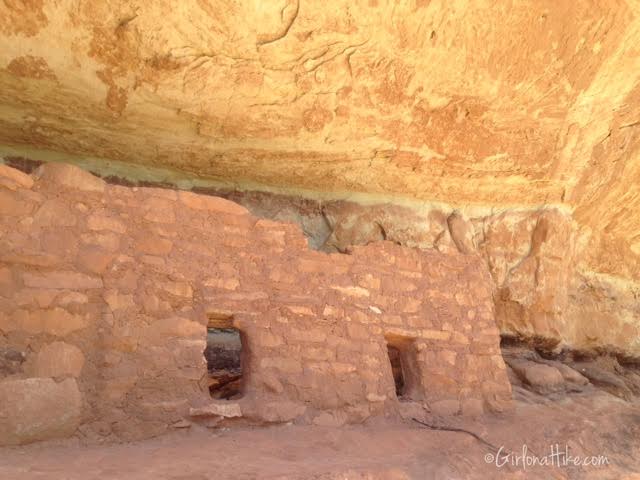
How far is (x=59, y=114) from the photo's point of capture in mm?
4520

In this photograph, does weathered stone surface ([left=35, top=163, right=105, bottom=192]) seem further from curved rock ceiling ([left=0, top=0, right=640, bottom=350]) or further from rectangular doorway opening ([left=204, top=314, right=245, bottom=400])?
rectangular doorway opening ([left=204, top=314, right=245, bottom=400])

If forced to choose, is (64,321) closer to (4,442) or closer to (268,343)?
(4,442)

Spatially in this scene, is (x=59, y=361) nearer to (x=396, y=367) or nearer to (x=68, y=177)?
(x=68, y=177)

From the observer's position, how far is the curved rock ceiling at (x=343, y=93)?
4.06 m

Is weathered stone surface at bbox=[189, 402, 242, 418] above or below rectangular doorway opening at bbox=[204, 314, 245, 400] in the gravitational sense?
below

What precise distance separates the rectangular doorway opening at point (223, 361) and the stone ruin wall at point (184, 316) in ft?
3.53

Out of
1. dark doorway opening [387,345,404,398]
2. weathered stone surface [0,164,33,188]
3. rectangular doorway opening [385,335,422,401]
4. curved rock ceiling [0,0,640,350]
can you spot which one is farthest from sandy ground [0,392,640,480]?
curved rock ceiling [0,0,640,350]

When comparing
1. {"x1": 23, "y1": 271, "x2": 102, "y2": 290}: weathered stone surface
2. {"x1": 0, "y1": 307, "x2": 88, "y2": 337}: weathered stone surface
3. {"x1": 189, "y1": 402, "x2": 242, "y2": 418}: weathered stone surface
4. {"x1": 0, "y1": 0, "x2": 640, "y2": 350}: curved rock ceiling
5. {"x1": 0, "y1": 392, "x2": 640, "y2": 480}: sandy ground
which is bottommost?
{"x1": 0, "y1": 392, "x2": 640, "y2": 480}: sandy ground

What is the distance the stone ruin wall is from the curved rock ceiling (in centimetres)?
132

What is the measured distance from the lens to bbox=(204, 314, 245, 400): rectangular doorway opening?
444 centimetres

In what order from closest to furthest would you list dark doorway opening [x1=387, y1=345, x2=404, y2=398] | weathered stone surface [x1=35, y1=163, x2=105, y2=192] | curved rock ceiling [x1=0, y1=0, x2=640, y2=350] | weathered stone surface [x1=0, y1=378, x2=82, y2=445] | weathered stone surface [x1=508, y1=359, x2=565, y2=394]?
weathered stone surface [x1=0, y1=378, x2=82, y2=445]
weathered stone surface [x1=35, y1=163, x2=105, y2=192]
curved rock ceiling [x1=0, y1=0, x2=640, y2=350]
dark doorway opening [x1=387, y1=345, x2=404, y2=398]
weathered stone surface [x1=508, y1=359, x2=565, y2=394]

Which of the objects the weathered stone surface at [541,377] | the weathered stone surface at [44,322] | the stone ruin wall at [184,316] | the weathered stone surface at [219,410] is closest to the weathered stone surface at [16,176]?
the stone ruin wall at [184,316]

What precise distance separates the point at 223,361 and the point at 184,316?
90.9 inches

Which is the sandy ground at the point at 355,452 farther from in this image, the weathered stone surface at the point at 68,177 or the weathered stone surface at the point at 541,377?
the weathered stone surface at the point at 68,177
